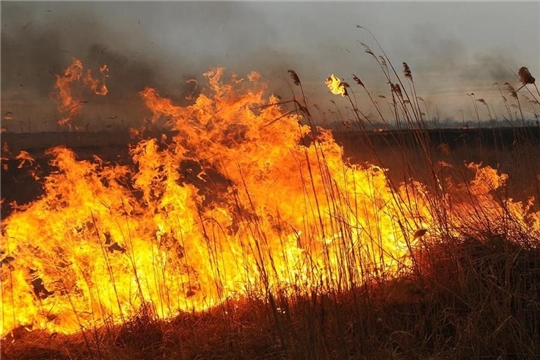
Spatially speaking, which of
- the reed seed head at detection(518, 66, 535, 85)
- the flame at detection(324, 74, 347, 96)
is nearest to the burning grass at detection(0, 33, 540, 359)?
the flame at detection(324, 74, 347, 96)

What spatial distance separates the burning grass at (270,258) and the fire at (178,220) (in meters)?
0.01

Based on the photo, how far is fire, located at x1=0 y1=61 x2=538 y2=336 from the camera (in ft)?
13.6

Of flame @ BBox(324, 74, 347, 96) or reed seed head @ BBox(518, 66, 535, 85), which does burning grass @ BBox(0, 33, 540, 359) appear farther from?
reed seed head @ BBox(518, 66, 535, 85)

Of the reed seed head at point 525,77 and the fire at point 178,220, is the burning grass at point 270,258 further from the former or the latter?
the reed seed head at point 525,77

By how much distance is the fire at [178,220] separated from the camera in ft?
13.6

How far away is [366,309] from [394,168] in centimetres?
315

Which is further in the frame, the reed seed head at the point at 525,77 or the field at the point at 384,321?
the reed seed head at the point at 525,77

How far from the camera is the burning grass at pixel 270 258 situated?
3.01m

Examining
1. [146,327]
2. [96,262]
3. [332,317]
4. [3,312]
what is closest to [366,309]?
[332,317]

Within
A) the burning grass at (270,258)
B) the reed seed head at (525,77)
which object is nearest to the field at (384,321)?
the burning grass at (270,258)

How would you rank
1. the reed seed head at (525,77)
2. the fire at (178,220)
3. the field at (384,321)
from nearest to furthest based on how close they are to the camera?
1. the field at (384,321)
2. the reed seed head at (525,77)
3. the fire at (178,220)

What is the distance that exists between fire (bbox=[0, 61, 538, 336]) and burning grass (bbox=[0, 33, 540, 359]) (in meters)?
0.01

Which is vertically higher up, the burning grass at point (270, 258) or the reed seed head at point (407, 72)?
the reed seed head at point (407, 72)

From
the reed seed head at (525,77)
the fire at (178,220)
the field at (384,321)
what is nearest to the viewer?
the field at (384,321)
